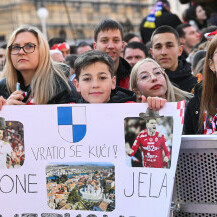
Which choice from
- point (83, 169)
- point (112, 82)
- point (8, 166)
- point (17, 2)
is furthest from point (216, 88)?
point (17, 2)

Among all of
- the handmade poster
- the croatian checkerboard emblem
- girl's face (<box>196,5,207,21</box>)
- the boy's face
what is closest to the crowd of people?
the boy's face

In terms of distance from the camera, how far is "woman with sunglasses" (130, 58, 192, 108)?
363cm

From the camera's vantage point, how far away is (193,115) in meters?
3.41

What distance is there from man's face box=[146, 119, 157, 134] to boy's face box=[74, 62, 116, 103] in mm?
562

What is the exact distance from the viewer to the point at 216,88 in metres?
3.39

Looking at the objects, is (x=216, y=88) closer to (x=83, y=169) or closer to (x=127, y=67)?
(x=83, y=169)

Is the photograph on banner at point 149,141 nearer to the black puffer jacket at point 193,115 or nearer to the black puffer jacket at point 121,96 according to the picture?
the black puffer jacket at point 121,96

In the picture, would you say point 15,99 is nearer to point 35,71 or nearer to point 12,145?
point 12,145

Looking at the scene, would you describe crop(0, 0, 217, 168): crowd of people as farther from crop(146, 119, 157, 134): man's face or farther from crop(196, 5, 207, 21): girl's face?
crop(196, 5, 207, 21): girl's face

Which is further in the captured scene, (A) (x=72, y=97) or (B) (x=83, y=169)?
(A) (x=72, y=97)

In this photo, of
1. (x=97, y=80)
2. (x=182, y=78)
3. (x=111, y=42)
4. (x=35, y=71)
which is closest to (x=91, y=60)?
(x=97, y=80)

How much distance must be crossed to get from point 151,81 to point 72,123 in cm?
94

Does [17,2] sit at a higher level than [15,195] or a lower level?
higher

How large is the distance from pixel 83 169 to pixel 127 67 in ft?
7.70
